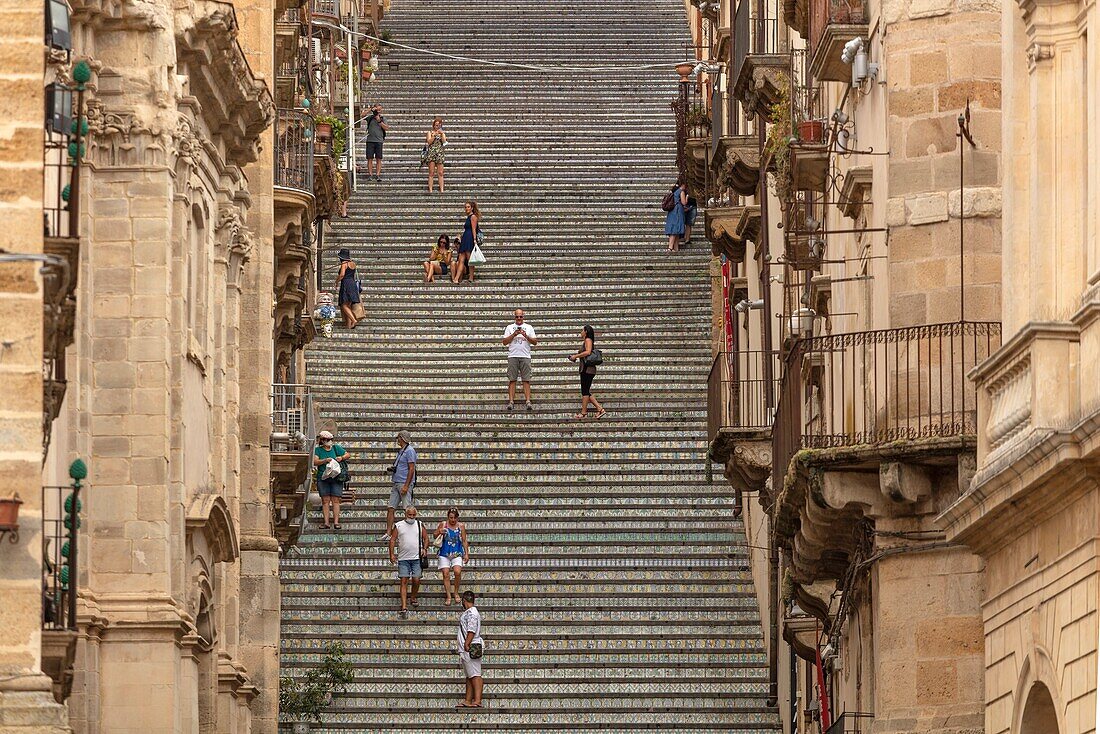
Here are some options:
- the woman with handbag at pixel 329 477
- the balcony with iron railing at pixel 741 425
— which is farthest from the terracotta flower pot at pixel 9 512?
the woman with handbag at pixel 329 477

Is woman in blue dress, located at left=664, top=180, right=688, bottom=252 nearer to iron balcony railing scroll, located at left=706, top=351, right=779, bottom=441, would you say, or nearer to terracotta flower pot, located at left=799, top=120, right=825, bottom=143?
iron balcony railing scroll, located at left=706, top=351, right=779, bottom=441

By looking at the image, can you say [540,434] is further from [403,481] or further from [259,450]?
[259,450]

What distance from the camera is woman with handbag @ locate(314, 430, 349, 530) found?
Result: 4312 centimetres

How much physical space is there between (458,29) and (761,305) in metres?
27.6

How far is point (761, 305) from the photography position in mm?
39781

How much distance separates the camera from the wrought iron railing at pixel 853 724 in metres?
26.8

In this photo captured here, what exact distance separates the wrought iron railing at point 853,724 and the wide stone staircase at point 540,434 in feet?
30.4

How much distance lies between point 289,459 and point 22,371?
64.1ft

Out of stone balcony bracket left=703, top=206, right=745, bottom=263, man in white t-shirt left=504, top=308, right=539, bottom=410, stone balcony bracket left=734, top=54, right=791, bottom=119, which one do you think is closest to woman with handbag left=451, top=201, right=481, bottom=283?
man in white t-shirt left=504, top=308, right=539, bottom=410

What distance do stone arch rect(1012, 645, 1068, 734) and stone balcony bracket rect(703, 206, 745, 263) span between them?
2037 cm

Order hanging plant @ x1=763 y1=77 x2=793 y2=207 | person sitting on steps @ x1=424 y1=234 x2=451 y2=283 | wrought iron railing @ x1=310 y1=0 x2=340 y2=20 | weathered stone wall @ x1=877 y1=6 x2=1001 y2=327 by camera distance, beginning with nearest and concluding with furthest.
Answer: weathered stone wall @ x1=877 y1=6 x2=1001 y2=327 → hanging plant @ x1=763 y1=77 x2=793 y2=207 → wrought iron railing @ x1=310 y1=0 x2=340 y2=20 → person sitting on steps @ x1=424 y1=234 x2=451 y2=283

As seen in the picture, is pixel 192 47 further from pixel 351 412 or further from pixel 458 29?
pixel 458 29

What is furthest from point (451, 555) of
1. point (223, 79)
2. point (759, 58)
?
point (223, 79)

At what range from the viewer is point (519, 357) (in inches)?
1863
